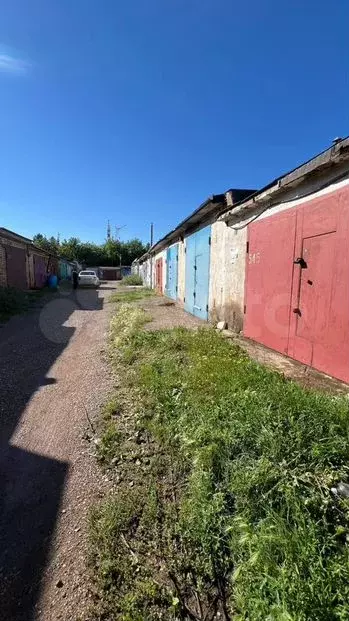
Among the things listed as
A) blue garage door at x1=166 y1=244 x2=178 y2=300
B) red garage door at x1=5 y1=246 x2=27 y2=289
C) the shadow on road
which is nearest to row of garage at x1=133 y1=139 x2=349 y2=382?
the shadow on road

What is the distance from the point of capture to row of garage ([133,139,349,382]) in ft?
11.2

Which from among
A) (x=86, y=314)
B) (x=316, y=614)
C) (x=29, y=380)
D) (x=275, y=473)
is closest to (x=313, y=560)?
(x=316, y=614)

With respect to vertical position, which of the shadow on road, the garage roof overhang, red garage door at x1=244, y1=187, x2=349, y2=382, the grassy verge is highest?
the garage roof overhang

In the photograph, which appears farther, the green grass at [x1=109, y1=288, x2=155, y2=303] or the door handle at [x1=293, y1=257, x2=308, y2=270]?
the green grass at [x1=109, y1=288, x2=155, y2=303]

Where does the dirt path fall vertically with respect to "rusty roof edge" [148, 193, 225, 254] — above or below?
below

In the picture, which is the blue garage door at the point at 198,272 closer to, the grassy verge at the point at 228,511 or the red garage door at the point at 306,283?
the red garage door at the point at 306,283

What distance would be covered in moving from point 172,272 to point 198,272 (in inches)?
194

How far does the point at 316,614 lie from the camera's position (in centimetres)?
126

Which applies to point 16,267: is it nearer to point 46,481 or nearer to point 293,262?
point 293,262

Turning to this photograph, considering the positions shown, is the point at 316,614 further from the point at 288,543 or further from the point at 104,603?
the point at 104,603

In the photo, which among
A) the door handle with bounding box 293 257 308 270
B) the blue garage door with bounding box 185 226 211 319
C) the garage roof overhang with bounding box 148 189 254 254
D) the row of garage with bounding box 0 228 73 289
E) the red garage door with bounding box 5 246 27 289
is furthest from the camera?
the red garage door with bounding box 5 246 27 289

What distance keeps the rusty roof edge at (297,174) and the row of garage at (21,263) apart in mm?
11553

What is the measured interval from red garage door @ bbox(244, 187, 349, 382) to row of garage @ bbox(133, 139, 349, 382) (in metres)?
0.01

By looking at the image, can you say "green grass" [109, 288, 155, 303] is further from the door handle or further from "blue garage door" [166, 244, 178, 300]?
the door handle
